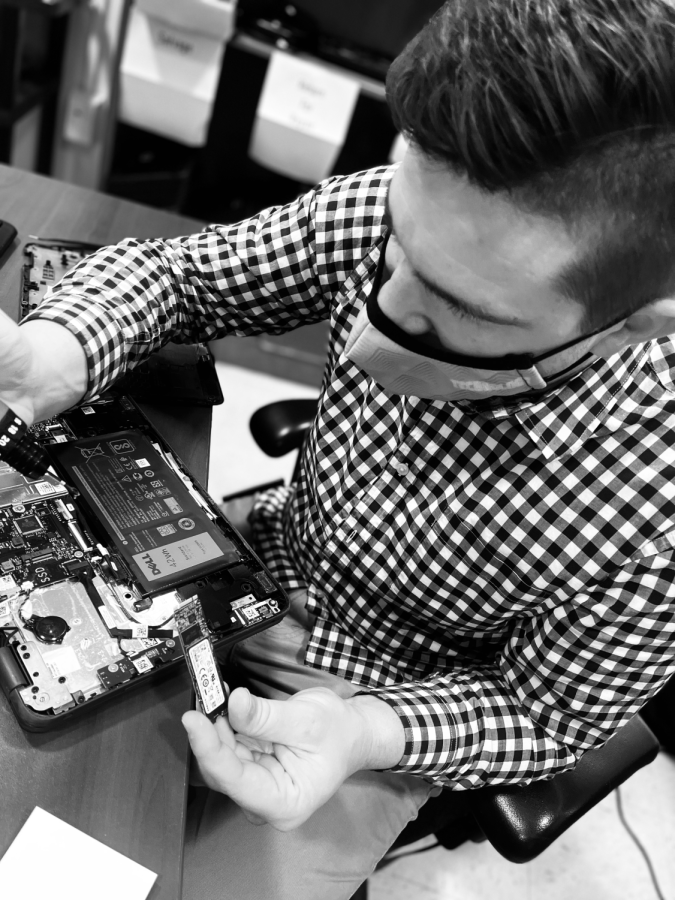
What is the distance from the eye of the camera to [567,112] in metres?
0.48

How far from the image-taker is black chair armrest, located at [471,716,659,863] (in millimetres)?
764

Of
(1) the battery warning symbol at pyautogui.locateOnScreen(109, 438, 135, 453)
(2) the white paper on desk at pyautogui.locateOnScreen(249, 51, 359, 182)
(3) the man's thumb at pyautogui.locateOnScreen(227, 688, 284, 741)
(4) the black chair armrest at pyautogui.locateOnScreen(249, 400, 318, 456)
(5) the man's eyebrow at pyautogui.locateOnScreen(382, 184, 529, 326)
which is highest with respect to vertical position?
(5) the man's eyebrow at pyautogui.locateOnScreen(382, 184, 529, 326)

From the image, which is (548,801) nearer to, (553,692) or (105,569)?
(553,692)

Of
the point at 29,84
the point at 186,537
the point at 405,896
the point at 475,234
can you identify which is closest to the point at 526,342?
the point at 475,234

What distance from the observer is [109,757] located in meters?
0.59

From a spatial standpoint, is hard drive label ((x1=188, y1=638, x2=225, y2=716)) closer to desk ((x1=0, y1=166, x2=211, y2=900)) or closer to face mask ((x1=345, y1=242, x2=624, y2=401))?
desk ((x1=0, y1=166, x2=211, y2=900))

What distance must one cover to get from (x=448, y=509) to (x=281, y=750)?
1.05 feet

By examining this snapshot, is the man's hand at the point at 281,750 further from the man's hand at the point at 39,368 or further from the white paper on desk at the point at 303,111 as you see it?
the white paper on desk at the point at 303,111

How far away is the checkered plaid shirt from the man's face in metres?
0.14

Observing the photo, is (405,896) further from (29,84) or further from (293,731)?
(29,84)

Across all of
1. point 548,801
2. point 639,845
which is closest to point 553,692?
point 548,801

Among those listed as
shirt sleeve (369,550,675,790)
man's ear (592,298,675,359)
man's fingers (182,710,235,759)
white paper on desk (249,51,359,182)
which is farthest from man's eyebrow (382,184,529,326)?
white paper on desk (249,51,359,182)

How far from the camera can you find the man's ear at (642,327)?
1.94ft

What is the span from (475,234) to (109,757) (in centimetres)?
53
